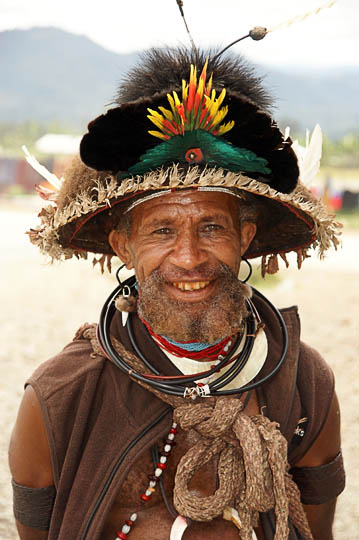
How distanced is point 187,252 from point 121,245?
415 mm

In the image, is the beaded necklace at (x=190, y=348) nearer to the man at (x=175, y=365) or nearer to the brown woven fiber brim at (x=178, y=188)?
the man at (x=175, y=365)

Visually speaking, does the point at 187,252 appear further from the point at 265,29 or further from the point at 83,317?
the point at 83,317

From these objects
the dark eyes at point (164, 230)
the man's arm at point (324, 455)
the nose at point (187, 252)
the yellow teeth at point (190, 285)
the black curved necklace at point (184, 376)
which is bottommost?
the man's arm at point (324, 455)

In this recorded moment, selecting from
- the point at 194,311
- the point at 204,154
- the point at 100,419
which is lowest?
the point at 100,419

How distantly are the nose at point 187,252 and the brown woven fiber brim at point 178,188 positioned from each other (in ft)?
0.61

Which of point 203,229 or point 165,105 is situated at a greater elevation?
point 165,105

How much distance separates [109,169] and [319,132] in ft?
2.95

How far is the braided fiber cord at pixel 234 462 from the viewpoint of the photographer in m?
2.16

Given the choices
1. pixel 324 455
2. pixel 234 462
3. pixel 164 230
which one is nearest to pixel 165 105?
pixel 164 230

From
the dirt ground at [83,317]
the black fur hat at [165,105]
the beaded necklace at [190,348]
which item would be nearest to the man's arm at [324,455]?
the beaded necklace at [190,348]

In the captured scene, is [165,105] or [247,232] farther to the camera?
[247,232]

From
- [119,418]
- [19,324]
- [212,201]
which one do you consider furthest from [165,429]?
[19,324]

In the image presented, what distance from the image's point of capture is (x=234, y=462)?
2242mm

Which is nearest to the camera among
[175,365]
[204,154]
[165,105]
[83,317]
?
[165,105]
